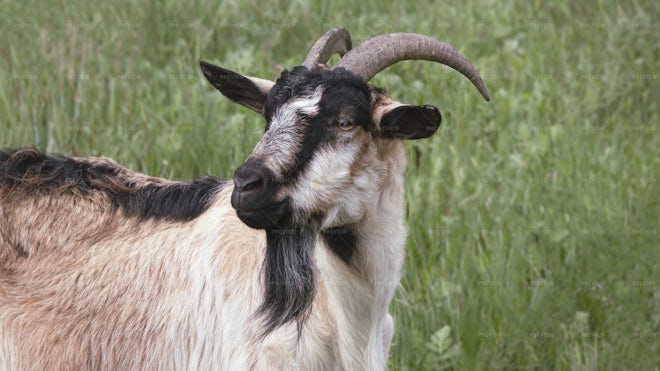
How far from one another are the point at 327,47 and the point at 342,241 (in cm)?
86

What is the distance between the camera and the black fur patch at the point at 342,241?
4.28m

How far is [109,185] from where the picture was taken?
192 inches

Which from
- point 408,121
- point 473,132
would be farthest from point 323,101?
point 473,132

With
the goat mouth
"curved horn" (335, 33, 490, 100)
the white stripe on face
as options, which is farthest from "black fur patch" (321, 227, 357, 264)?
"curved horn" (335, 33, 490, 100)

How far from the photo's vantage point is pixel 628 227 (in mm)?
6324

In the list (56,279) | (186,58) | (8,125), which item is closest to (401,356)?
(56,279)

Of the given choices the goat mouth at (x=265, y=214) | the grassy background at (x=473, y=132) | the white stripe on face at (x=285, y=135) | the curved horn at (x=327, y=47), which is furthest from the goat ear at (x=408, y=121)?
the grassy background at (x=473, y=132)

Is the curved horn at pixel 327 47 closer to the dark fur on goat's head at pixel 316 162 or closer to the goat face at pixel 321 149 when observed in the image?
the dark fur on goat's head at pixel 316 162

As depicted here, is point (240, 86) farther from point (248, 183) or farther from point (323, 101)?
point (248, 183)

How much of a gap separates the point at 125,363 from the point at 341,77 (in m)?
1.51

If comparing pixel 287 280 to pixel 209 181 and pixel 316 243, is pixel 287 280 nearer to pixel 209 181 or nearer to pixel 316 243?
pixel 316 243

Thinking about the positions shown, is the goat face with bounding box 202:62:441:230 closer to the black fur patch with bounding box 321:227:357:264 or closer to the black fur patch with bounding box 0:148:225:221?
the black fur patch with bounding box 321:227:357:264

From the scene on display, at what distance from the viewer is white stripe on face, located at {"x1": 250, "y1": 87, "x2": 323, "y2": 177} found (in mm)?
3945

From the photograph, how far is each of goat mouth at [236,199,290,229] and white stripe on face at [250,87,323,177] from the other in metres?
0.11
